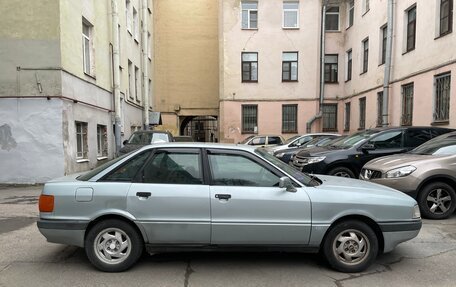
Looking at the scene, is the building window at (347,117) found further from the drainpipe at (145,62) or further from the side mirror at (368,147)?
the side mirror at (368,147)

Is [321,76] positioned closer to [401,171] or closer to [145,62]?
[145,62]

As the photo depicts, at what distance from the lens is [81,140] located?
12.6 m

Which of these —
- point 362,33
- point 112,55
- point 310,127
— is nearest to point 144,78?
point 112,55

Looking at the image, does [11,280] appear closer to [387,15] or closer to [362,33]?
[387,15]

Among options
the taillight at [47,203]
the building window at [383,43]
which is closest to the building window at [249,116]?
the building window at [383,43]

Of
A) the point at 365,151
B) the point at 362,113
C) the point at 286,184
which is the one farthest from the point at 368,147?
the point at 362,113

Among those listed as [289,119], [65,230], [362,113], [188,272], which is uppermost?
[362,113]

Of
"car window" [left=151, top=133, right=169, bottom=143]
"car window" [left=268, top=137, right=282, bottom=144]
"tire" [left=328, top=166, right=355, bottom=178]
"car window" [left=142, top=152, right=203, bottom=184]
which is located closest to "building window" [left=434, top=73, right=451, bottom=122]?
"tire" [left=328, top=166, right=355, bottom=178]

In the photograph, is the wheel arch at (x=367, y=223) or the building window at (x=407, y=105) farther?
the building window at (x=407, y=105)

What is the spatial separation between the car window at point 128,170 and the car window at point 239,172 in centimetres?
83

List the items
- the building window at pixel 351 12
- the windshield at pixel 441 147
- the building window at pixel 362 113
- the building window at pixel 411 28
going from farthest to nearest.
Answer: the building window at pixel 351 12 → the building window at pixel 362 113 → the building window at pixel 411 28 → the windshield at pixel 441 147

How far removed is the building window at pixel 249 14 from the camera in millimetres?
23078

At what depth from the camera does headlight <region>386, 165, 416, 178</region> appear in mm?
6349

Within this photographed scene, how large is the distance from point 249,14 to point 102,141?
533 inches
